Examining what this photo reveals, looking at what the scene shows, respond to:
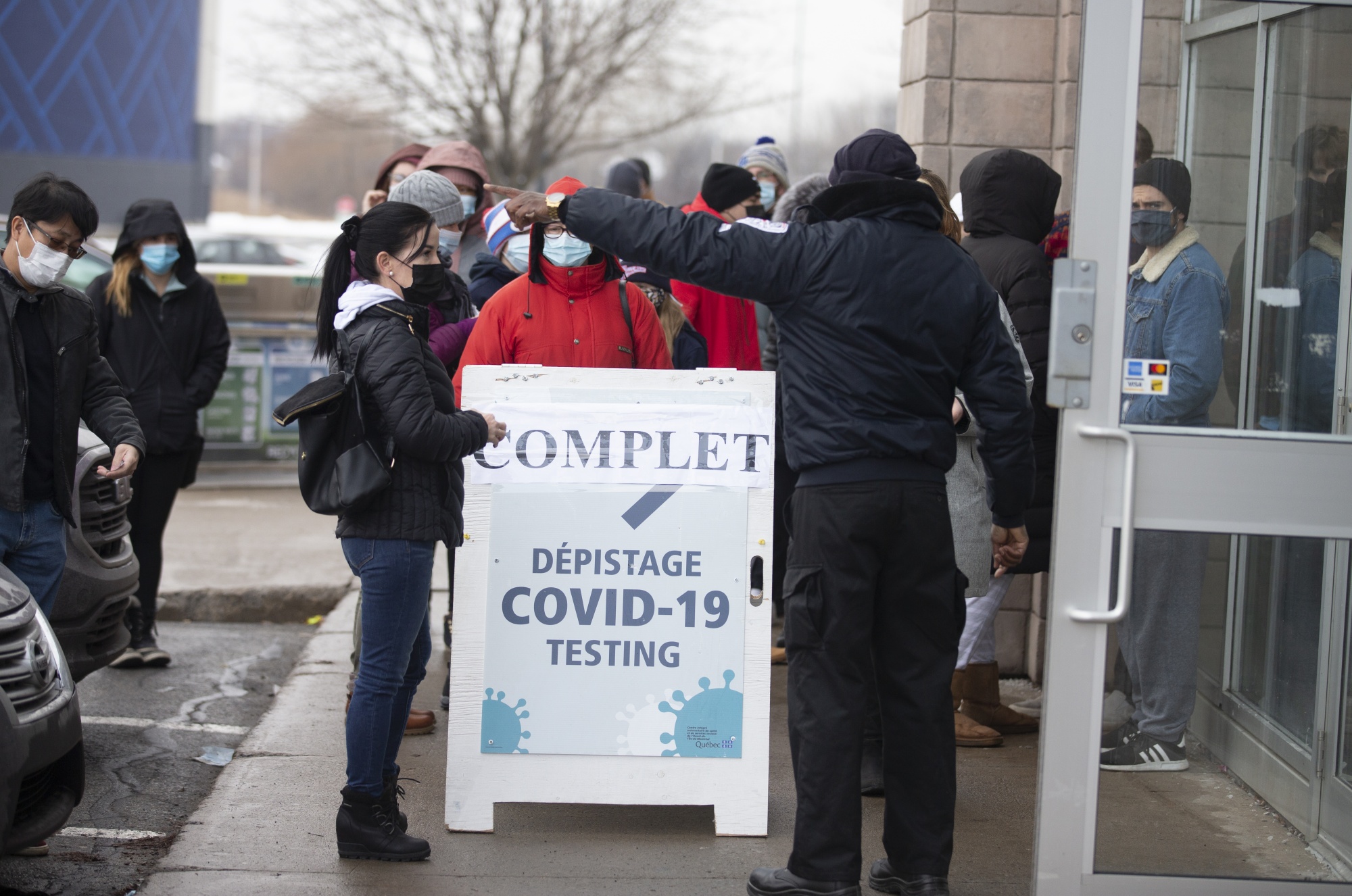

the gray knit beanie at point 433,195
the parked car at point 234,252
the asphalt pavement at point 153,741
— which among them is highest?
the parked car at point 234,252

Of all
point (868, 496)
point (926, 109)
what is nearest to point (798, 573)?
point (868, 496)

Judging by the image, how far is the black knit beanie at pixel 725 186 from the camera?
5.84m

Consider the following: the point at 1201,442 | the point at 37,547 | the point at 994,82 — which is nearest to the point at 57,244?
the point at 37,547

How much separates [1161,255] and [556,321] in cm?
211

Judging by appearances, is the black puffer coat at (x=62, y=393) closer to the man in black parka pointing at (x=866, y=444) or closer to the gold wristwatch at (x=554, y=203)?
the man in black parka pointing at (x=866, y=444)

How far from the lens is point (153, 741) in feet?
16.9

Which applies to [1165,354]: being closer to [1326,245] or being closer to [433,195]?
[1326,245]

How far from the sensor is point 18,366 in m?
4.03

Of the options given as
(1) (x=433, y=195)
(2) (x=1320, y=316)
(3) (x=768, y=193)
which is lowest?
(2) (x=1320, y=316)

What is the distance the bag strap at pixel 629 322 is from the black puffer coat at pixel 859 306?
1247 mm

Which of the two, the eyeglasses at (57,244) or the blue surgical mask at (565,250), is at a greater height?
the blue surgical mask at (565,250)

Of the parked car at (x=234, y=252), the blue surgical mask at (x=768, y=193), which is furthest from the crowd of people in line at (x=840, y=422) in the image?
the parked car at (x=234, y=252)

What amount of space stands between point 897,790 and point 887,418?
0.98 meters

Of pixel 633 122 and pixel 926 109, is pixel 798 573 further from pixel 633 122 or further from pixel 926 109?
pixel 633 122
